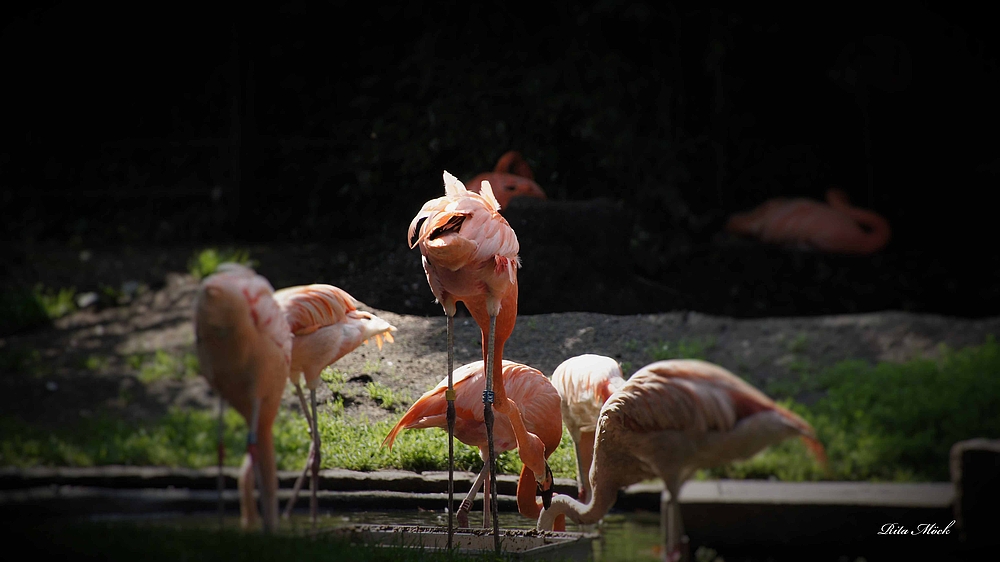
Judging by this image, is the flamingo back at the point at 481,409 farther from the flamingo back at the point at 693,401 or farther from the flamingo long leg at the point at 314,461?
the flamingo back at the point at 693,401

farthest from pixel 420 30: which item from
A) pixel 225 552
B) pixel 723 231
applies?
pixel 225 552

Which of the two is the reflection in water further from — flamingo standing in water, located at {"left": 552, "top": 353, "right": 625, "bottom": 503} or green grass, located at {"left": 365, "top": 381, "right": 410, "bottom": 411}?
green grass, located at {"left": 365, "top": 381, "right": 410, "bottom": 411}

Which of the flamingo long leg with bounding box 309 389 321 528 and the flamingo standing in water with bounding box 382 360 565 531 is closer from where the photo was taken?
the flamingo long leg with bounding box 309 389 321 528

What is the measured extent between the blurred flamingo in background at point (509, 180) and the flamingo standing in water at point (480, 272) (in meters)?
1.09

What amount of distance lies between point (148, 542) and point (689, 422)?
57.7 inches

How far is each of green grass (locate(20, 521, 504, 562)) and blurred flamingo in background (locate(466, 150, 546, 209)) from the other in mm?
2356

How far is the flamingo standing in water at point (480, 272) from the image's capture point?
308 cm

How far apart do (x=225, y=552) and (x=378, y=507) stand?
4.59 feet

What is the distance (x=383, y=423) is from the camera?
11.8 ft

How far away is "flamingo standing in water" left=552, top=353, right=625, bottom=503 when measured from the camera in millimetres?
3475

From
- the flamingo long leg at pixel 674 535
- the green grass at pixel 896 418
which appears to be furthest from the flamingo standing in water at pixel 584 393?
the flamingo long leg at pixel 674 535

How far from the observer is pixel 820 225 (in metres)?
5.54

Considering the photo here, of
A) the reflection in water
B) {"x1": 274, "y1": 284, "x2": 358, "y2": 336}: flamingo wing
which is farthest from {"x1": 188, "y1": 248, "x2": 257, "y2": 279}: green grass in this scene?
the reflection in water

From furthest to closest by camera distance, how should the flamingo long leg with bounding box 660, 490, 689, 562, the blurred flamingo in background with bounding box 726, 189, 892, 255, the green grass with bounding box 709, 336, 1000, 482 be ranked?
the blurred flamingo in background with bounding box 726, 189, 892, 255 < the green grass with bounding box 709, 336, 1000, 482 < the flamingo long leg with bounding box 660, 490, 689, 562
